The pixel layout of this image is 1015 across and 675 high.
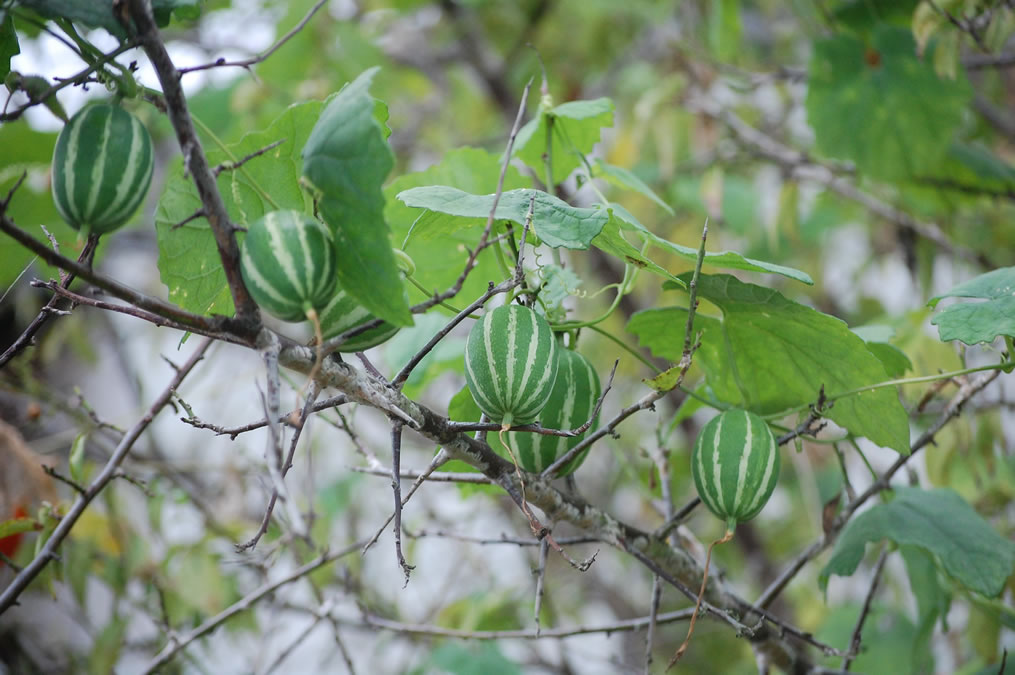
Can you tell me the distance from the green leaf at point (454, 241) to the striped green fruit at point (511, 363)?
0.35m

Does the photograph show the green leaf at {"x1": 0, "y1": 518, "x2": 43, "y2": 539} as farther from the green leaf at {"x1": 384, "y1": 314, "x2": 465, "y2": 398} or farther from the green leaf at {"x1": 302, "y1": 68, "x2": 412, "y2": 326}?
the green leaf at {"x1": 302, "y1": 68, "x2": 412, "y2": 326}

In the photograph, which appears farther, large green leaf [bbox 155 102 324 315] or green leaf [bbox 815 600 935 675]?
green leaf [bbox 815 600 935 675]

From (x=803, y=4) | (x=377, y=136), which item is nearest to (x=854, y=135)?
(x=803, y=4)

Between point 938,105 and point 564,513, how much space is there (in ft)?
3.81

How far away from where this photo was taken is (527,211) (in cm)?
65

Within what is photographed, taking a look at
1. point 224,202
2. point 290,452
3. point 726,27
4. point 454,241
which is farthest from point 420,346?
point 726,27

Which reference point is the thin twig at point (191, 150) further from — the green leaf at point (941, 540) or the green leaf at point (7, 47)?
the green leaf at point (941, 540)

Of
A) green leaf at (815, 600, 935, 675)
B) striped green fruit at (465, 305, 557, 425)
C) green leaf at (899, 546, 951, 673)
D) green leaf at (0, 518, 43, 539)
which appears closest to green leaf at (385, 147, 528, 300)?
striped green fruit at (465, 305, 557, 425)

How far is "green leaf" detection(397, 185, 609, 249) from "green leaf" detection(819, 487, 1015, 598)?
1.81 feet

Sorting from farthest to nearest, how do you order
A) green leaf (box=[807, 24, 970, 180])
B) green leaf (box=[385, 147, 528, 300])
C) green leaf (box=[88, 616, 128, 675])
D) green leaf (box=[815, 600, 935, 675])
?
1. green leaf (box=[815, 600, 935, 675])
2. green leaf (box=[807, 24, 970, 180])
3. green leaf (box=[88, 616, 128, 675])
4. green leaf (box=[385, 147, 528, 300])

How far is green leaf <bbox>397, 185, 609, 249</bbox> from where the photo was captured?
618mm

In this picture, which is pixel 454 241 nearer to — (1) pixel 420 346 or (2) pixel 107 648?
(1) pixel 420 346

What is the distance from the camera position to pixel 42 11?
0.53m

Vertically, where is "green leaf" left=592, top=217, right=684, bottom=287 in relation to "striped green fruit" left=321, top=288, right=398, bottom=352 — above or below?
above
